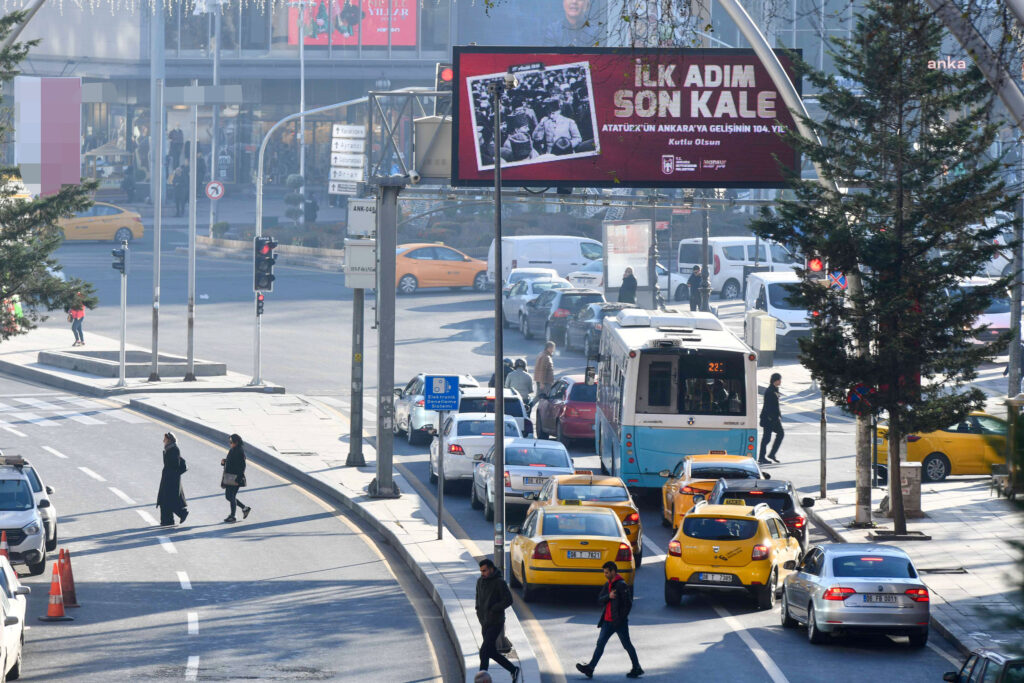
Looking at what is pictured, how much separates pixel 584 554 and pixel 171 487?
8678 millimetres

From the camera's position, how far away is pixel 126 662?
659 inches

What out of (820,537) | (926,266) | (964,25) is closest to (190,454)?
(820,537)

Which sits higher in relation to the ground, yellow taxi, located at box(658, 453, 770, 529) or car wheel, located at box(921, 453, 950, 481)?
yellow taxi, located at box(658, 453, 770, 529)

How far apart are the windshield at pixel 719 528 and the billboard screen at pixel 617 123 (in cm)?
836

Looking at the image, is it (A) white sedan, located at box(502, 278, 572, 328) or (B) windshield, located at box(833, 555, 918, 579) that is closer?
(B) windshield, located at box(833, 555, 918, 579)

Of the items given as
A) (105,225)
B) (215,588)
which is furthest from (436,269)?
(215,588)

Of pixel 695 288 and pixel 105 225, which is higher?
pixel 105 225

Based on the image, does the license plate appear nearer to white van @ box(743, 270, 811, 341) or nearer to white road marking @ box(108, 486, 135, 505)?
white road marking @ box(108, 486, 135, 505)

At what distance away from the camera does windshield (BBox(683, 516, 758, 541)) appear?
19906 mm

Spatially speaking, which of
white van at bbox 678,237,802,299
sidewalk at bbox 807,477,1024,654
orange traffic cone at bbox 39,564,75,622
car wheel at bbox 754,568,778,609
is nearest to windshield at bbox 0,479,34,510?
orange traffic cone at bbox 39,564,75,622

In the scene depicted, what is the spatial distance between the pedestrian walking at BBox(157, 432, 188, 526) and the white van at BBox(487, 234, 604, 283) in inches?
1201

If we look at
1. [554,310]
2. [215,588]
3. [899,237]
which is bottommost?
[215,588]

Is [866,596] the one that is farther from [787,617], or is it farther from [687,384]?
[687,384]

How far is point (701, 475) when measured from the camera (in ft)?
81.0
